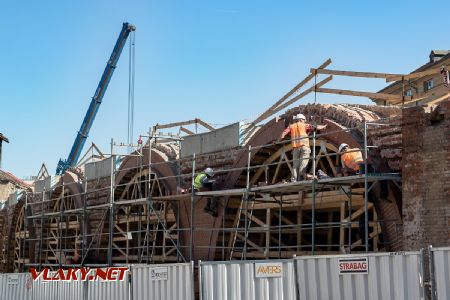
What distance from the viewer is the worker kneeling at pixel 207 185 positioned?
16453 millimetres

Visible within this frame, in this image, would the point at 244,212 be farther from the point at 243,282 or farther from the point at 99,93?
the point at 99,93

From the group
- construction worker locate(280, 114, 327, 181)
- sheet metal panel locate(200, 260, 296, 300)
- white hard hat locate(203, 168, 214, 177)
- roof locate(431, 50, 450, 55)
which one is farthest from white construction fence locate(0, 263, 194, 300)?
roof locate(431, 50, 450, 55)

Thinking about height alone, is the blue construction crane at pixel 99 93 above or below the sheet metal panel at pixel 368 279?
above

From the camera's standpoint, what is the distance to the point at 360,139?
43.4 feet

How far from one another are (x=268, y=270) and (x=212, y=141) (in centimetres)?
798

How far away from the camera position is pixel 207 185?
16625 mm

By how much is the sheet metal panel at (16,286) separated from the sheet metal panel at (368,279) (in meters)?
8.35

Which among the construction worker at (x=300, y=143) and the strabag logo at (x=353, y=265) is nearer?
the strabag logo at (x=353, y=265)

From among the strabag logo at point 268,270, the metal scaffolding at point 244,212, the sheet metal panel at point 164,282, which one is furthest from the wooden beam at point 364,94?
the strabag logo at point 268,270

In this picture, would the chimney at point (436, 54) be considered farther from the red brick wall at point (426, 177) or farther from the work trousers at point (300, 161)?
the red brick wall at point (426, 177)

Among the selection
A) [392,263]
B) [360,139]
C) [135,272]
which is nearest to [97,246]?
[135,272]

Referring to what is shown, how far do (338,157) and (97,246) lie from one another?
10.8m

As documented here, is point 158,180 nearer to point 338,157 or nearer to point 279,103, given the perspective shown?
point 279,103

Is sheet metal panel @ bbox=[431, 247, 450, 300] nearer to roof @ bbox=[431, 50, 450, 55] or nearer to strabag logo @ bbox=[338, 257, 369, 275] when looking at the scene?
strabag logo @ bbox=[338, 257, 369, 275]
